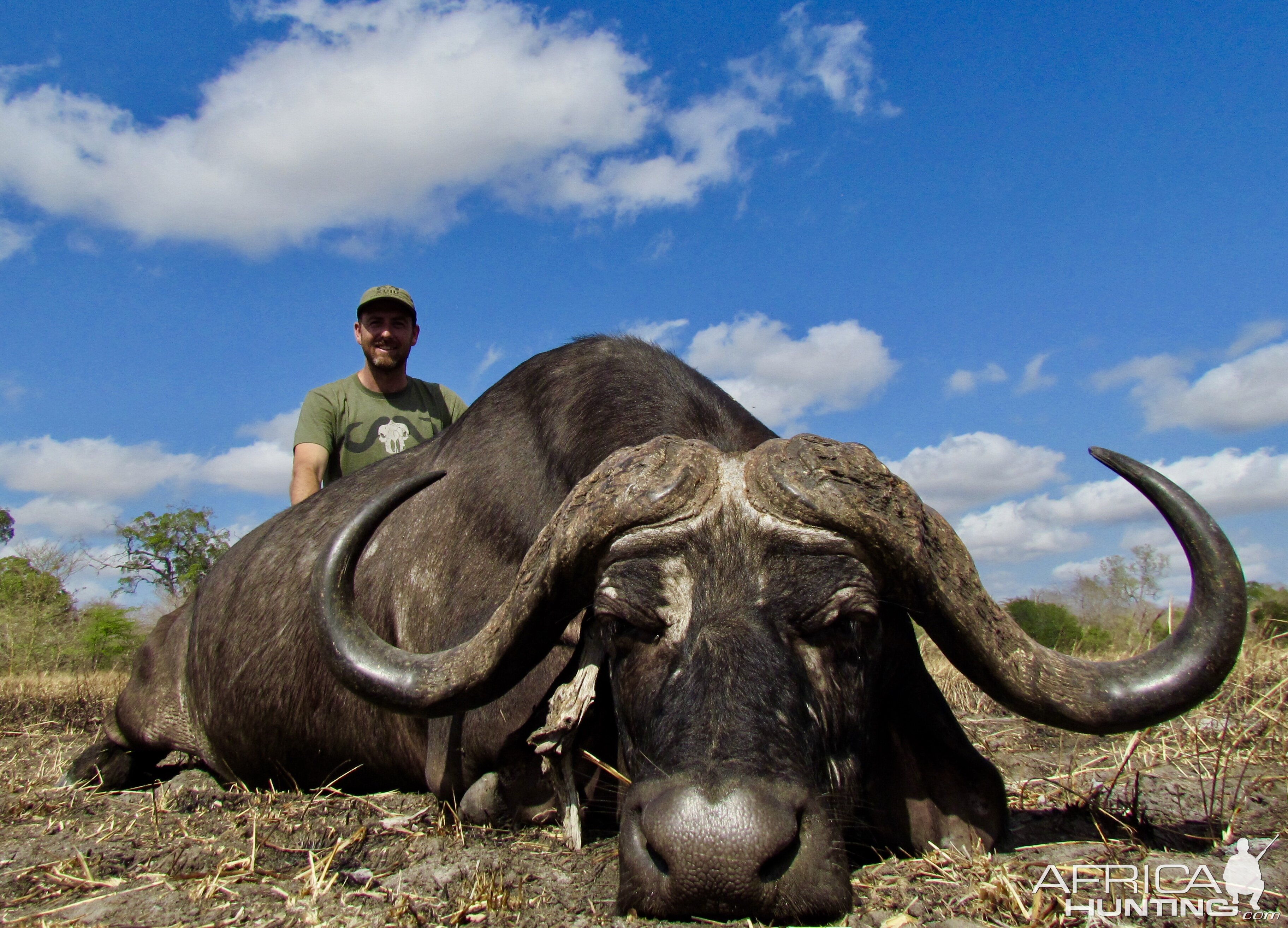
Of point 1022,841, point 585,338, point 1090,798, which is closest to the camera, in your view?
point 1022,841

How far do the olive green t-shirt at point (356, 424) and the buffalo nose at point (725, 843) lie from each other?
533 cm

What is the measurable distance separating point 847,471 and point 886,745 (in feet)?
3.55

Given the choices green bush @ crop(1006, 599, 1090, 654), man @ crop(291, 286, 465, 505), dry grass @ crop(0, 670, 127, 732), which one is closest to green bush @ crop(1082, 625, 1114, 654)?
green bush @ crop(1006, 599, 1090, 654)

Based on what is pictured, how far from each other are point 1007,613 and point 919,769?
0.66 meters

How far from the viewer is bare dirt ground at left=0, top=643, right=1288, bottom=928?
90.8 inches

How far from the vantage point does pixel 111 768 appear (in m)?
5.24

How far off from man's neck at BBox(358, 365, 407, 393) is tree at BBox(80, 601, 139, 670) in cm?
843

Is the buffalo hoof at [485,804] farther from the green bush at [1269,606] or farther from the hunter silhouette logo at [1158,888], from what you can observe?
the green bush at [1269,606]

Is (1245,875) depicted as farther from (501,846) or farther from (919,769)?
(501,846)

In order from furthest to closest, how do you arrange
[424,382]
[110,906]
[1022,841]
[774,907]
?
[424,382] < [1022,841] < [110,906] < [774,907]

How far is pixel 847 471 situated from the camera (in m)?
2.75

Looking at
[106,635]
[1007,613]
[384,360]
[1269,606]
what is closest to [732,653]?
[1007,613]

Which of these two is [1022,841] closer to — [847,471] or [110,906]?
[847,471]

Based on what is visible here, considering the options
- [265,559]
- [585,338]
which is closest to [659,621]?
[585,338]
